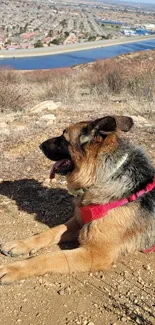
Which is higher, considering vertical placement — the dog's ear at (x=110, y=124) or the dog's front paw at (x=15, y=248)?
the dog's ear at (x=110, y=124)

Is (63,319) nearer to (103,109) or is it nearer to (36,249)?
(36,249)

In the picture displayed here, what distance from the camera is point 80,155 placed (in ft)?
12.3

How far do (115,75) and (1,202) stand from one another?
1420 cm

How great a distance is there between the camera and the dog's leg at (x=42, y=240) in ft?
13.1

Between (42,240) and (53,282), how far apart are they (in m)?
0.59

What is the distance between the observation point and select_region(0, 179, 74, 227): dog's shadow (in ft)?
16.1

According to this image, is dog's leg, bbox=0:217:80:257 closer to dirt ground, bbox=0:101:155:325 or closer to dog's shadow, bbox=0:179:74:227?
dirt ground, bbox=0:101:155:325

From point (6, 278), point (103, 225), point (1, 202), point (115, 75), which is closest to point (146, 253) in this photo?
point (103, 225)

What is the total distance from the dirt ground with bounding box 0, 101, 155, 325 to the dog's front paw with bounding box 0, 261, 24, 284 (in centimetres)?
8

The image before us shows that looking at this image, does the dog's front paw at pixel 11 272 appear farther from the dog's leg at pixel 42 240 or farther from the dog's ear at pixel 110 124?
the dog's ear at pixel 110 124

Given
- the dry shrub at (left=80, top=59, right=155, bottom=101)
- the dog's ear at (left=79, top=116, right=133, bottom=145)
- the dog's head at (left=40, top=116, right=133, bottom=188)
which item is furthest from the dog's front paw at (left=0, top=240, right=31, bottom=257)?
the dry shrub at (left=80, top=59, right=155, bottom=101)

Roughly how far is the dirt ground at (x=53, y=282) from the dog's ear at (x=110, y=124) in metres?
1.47

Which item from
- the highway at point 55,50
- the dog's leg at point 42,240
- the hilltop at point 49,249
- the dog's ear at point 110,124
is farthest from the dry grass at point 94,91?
the highway at point 55,50

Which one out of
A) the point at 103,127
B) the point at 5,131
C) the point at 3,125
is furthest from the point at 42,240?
the point at 3,125
